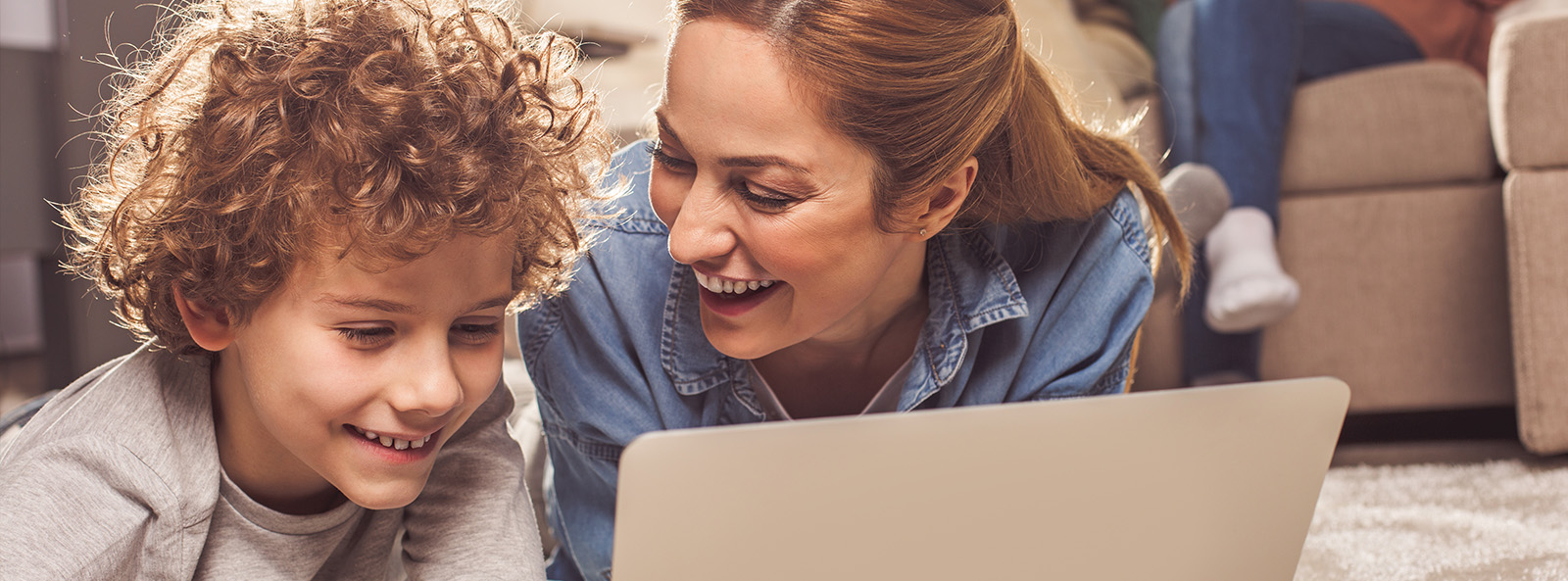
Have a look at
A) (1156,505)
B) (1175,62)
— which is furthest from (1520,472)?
(1156,505)

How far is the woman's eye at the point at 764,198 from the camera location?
2.67 ft

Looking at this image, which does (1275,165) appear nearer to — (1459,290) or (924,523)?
(1459,290)

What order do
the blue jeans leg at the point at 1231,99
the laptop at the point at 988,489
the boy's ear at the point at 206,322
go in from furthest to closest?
the blue jeans leg at the point at 1231,99 → the boy's ear at the point at 206,322 → the laptop at the point at 988,489

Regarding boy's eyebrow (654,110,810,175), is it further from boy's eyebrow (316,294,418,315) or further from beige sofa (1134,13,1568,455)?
beige sofa (1134,13,1568,455)

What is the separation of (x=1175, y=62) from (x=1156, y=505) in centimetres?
139

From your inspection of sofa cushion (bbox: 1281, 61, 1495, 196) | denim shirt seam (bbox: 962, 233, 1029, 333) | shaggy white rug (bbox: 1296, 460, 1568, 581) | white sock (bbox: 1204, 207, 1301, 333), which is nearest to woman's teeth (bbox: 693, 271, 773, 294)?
denim shirt seam (bbox: 962, 233, 1029, 333)

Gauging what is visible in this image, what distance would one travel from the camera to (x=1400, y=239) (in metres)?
1.70

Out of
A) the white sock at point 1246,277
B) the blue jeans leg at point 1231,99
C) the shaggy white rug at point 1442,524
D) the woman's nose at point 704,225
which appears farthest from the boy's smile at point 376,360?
the blue jeans leg at point 1231,99

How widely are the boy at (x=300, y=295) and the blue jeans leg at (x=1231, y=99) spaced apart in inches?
50.7

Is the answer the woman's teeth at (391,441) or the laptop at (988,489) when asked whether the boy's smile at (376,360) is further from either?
the laptop at (988,489)

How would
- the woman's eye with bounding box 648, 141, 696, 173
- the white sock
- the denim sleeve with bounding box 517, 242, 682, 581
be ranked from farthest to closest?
the white sock < the denim sleeve with bounding box 517, 242, 682, 581 < the woman's eye with bounding box 648, 141, 696, 173

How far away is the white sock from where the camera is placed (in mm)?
1604

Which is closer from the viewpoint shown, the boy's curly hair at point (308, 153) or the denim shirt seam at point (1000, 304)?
the boy's curly hair at point (308, 153)

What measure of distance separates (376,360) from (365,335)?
0.07 feet
